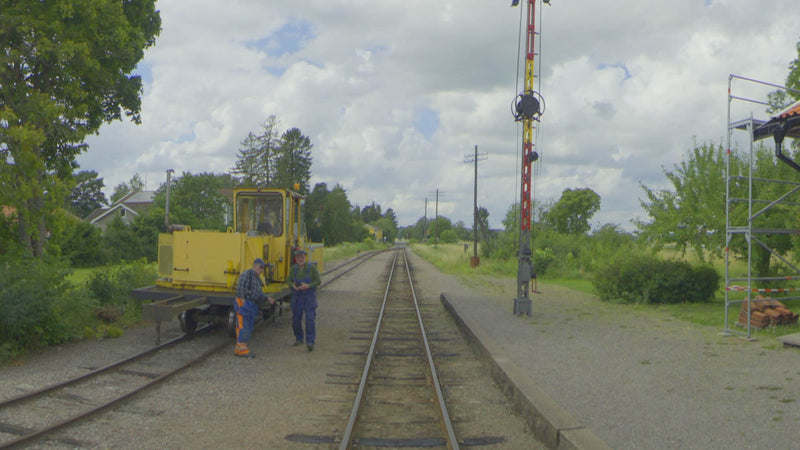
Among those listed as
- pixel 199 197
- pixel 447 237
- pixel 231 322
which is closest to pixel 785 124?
pixel 231 322

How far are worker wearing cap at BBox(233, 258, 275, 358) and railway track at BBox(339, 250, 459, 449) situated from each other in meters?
1.94

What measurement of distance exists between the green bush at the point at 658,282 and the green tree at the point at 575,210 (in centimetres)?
4282

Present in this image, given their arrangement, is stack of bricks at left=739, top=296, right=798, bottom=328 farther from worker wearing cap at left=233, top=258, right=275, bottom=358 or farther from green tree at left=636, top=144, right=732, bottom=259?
worker wearing cap at left=233, top=258, right=275, bottom=358

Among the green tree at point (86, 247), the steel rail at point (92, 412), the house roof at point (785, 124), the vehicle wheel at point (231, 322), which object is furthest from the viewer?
the green tree at point (86, 247)

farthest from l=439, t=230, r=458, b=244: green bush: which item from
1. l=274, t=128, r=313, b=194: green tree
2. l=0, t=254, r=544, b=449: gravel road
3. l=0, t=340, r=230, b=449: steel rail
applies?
l=0, t=340, r=230, b=449: steel rail

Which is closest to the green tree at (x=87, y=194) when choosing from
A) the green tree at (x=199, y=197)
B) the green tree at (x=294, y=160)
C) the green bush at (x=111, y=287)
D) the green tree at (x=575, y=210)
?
the green tree at (x=294, y=160)

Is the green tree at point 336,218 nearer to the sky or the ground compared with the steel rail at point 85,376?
nearer to the sky

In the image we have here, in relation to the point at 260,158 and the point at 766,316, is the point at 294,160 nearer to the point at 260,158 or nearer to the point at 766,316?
the point at 260,158

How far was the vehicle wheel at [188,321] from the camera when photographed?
1116 centimetres

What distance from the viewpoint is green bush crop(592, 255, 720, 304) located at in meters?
17.4

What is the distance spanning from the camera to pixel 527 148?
1451cm

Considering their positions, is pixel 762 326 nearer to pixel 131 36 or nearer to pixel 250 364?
pixel 250 364

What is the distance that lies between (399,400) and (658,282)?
12.1m

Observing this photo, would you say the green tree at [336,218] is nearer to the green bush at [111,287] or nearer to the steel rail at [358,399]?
the green bush at [111,287]
